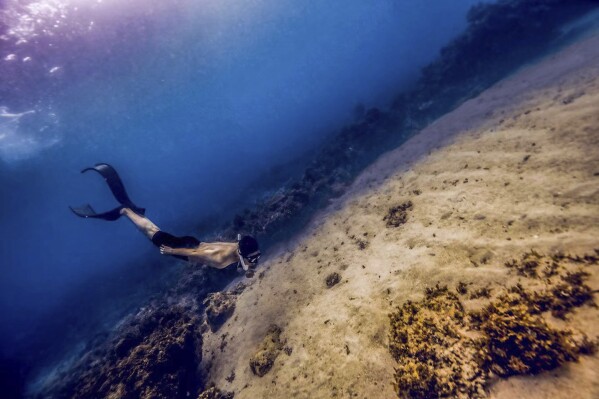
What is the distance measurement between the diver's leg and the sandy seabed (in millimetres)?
3618

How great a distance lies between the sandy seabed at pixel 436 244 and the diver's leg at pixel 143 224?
362 centimetres

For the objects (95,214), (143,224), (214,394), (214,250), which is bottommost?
(214,394)

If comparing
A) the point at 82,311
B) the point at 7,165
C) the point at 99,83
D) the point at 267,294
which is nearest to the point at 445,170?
the point at 267,294

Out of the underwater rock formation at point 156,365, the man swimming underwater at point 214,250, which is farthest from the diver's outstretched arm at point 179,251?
the underwater rock formation at point 156,365

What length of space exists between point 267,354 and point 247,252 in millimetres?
2661

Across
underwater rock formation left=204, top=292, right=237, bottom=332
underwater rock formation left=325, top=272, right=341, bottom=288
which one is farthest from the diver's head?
underwater rock formation left=204, top=292, right=237, bottom=332

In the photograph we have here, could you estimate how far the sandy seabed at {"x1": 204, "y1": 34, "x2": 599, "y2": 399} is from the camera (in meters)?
4.47

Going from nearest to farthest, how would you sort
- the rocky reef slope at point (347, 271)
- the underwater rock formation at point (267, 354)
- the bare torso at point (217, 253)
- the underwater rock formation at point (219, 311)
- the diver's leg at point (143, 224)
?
the rocky reef slope at point (347, 271)
the bare torso at point (217, 253)
the underwater rock formation at point (267, 354)
the diver's leg at point (143, 224)
the underwater rock formation at point (219, 311)

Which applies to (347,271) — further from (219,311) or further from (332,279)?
(219,311)

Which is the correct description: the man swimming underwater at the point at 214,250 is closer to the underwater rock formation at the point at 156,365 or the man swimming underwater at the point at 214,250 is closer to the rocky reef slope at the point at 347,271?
the rocky reef slope at the point at 347,271

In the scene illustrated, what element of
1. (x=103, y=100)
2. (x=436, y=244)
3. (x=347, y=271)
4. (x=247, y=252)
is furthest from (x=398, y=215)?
(x=103, y=100)

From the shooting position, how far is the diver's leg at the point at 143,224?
7.65m

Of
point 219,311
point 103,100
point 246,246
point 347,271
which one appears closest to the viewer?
point 246,246

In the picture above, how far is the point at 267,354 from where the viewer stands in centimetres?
625
